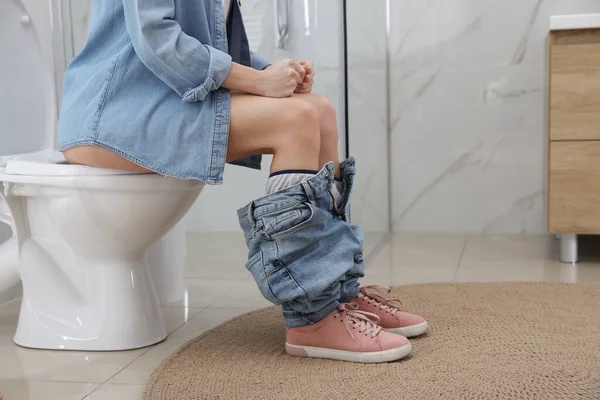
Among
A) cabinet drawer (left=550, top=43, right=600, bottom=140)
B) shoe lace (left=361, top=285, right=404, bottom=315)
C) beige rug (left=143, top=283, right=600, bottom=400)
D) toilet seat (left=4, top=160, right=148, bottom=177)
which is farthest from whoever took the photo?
cabinet drawer (left=550, top=43, right=600, bottom=140)

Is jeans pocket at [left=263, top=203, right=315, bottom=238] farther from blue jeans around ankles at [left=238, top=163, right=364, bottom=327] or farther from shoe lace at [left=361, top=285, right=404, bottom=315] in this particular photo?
shoe lace at [left=361, top=285, right=404, bottom=315]

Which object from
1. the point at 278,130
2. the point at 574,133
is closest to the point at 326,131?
the point at 278,130

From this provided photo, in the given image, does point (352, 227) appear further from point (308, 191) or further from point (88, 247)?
point (88, 247)

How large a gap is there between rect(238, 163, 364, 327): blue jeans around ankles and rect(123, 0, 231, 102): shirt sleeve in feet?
0.68

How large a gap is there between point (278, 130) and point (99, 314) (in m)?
0.49

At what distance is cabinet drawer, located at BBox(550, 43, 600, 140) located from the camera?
79.4 inches

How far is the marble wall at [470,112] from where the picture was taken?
254 cm

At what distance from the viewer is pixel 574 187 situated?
2.06m

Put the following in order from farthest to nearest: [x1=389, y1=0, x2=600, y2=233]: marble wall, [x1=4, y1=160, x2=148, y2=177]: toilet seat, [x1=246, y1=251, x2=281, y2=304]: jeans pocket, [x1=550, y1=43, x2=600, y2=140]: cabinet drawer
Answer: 1. [x1=389, y1=0, x2=600, y2=233]: marble wall
2. [x1=550, y1=43, x2=600, y2=140]: cabinet drawer
3. [x1=4, y1=160, x2=148, y2=177]: toilet seat
4. [x1=246, y1=251, x2=281, y2=304]: jeans pocket

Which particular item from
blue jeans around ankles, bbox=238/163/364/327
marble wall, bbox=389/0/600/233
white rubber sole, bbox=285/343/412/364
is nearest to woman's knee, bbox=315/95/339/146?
blue jeans around ankles, bbox=238/163/364/327

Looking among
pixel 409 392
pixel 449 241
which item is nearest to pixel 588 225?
pixel 449 241

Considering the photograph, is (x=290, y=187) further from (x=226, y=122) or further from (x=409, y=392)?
(x=409, y=392)

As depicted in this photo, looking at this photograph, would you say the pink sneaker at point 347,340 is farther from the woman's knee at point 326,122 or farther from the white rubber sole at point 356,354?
the woman's knee at point 326,122

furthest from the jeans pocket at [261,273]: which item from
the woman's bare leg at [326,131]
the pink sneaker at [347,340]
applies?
the woman's bare leg at [326,131]
